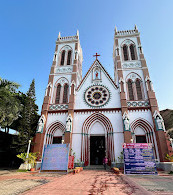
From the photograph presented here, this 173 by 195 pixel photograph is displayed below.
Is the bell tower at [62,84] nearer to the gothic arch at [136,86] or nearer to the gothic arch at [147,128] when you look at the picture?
the gothic arch at [147,128]

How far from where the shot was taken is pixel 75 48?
2481 cm

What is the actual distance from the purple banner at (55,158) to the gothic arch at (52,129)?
6300mm

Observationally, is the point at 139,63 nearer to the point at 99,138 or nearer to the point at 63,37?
the point at 99,138

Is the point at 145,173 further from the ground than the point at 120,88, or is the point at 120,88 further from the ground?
the point at 120,88

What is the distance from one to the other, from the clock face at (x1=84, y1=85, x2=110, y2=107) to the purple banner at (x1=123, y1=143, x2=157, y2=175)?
820 cm

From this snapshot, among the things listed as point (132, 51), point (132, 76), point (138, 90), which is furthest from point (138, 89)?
point (132, 51)

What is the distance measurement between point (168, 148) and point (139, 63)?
13338mm

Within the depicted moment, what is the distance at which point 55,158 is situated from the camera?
35.7 ft

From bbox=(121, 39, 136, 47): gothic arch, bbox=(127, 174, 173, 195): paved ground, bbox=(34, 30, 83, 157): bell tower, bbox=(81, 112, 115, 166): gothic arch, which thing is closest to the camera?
bbox=(127, 174, 173, 195): paved ground

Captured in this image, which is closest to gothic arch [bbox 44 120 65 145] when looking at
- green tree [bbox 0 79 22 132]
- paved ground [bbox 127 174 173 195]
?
green tree [bbox 0 79 22 132]

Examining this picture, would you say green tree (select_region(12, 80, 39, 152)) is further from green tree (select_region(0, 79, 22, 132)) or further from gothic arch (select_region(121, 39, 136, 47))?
gothic arch (select_region(121, 39, 136, 47))

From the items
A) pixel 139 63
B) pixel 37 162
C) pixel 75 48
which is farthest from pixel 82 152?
pixel 75 48

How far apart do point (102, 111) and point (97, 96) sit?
8.51ft

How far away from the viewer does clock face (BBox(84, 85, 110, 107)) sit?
61.5 feet
